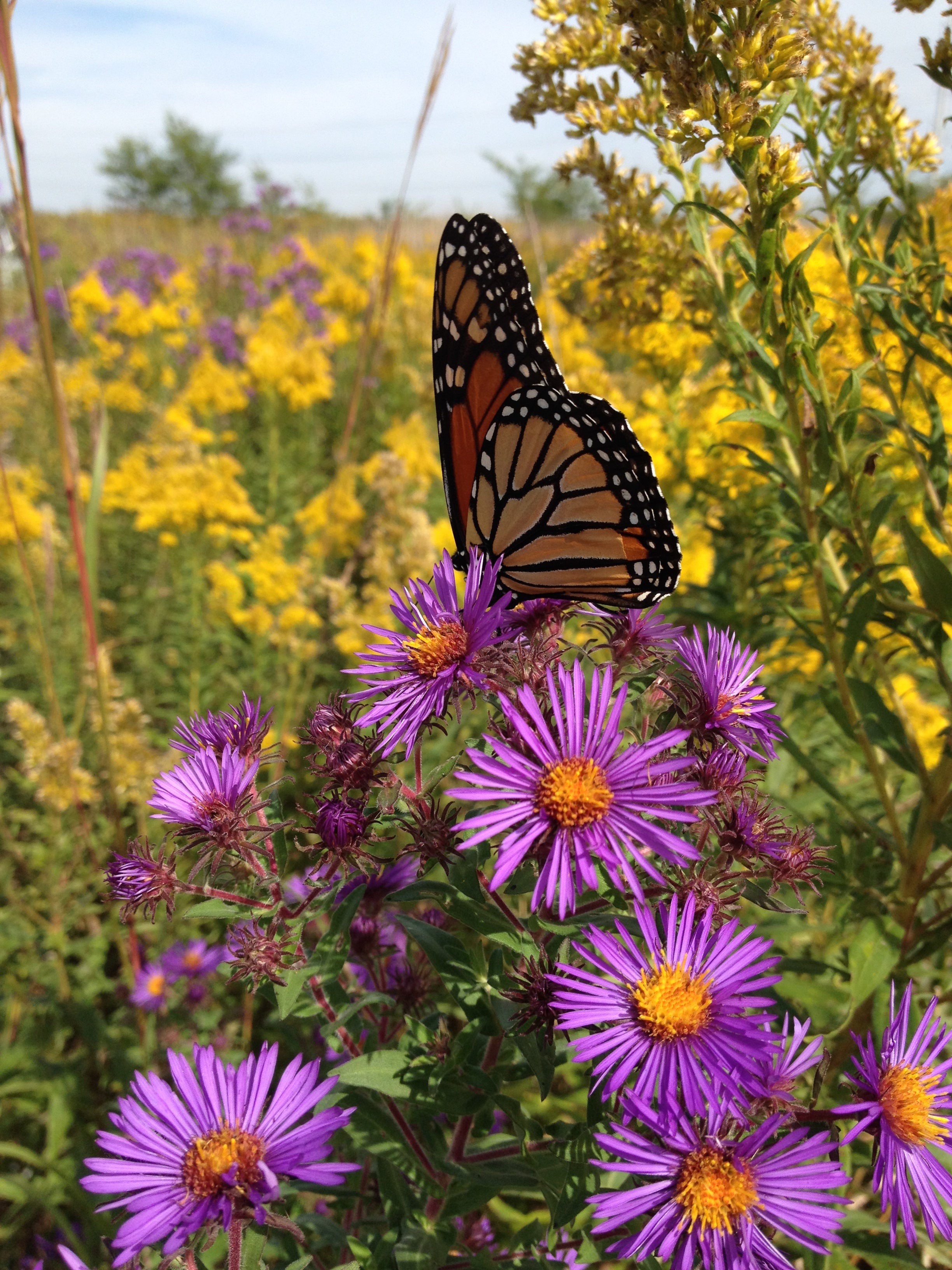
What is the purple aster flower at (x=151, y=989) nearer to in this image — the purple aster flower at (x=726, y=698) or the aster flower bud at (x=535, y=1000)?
the aster flower bud at (x=535, y=1000)

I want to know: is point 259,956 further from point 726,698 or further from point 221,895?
point 726,698

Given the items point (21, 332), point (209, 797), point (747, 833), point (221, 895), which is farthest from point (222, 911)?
point (21, 332)

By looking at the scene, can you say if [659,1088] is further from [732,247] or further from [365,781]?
[732,247]

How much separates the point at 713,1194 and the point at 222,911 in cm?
71

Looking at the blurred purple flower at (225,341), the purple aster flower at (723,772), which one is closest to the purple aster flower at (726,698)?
the purple aster flower at (723,772)

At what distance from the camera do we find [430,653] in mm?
1209

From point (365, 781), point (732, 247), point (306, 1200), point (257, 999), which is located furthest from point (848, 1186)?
point (732, 247)

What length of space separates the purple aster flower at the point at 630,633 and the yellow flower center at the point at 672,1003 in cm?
48

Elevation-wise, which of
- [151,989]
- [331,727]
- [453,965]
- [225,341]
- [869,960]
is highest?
[225,341]

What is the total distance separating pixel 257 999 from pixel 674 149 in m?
2.74

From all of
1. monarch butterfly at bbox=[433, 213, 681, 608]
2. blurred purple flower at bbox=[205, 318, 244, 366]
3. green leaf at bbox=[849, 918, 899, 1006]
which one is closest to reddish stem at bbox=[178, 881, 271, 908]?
monarch butterfly at bbox=[433, 213, 681, 608]

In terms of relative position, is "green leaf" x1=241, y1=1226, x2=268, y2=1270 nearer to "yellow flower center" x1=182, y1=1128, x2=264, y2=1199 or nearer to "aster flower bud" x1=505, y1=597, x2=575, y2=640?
"yellow flower center" x1=182, y1=1128, x2=264, y2=1199

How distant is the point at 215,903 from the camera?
1191 millimetres

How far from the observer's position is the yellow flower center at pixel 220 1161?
39.3 inches
